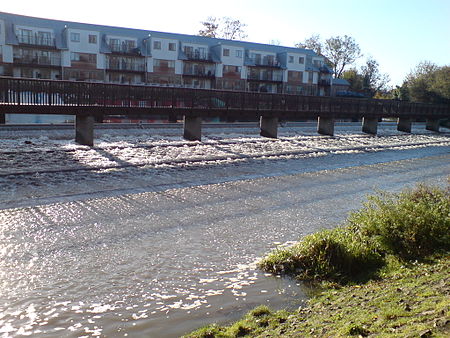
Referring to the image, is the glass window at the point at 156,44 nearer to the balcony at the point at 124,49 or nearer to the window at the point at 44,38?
the balcony at the point at 124,49

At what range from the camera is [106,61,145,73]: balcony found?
58434 mm

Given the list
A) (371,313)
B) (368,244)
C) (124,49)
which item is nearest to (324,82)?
(124,49)

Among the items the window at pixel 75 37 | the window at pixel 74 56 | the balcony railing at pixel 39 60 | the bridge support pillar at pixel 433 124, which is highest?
the window at pixel 75 37

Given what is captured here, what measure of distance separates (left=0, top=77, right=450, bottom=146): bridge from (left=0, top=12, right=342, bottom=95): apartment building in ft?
82.6

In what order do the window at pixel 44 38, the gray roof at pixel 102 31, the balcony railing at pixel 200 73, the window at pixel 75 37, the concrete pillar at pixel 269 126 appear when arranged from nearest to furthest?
the concrete pillar at pixel 269 126 < the gray roof at pixel 102 31 < the window at pixel 44 38 < the window at pixel 75 37 < the balcony railing at pixel 200 73

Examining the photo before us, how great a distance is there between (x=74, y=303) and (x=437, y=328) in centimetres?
535

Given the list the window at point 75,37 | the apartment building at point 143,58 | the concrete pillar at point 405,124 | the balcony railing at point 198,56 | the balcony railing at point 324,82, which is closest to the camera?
the concrete pillar at point 405,124

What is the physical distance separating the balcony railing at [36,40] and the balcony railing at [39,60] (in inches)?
56.4

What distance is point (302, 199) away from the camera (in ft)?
52.0

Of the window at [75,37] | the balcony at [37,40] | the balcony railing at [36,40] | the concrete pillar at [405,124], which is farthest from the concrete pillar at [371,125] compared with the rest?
the balcony railing at [36,40]

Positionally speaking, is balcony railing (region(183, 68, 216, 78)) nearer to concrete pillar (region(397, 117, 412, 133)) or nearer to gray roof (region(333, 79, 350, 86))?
concrete pillar (region(397, 117, 412, 133))

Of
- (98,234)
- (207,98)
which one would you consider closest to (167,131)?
(207,98)

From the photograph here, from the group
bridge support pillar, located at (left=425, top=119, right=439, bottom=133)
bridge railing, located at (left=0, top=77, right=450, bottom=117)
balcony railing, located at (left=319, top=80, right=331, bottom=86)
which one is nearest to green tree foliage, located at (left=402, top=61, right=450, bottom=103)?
bridge support pillar, located at (left=425, top=119, right=439, bottom=133)

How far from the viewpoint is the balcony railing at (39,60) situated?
52.6 meters
